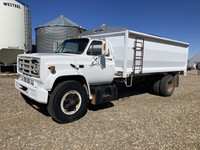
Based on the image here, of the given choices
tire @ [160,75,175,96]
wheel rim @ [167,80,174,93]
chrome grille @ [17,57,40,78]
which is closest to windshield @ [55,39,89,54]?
chrome grille @ [17,57,40,78]

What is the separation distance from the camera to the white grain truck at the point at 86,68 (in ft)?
13.6

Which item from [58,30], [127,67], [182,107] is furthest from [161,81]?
[58,30]

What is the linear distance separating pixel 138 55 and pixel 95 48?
6.38ft

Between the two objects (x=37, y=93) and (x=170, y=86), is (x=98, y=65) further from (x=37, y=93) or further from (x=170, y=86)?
(x=170, y=86)

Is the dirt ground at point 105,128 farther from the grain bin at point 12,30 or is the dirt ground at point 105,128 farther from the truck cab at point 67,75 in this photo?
the grain bin at point 12,30

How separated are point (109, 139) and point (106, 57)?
2599mm

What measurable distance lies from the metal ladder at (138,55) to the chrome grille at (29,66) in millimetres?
3427

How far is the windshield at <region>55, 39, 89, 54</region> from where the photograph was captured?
16.5 feet

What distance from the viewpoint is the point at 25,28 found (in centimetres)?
1634

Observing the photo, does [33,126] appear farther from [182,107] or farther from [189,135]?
[182,107]

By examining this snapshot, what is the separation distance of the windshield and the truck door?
21 centimetres

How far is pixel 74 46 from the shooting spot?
5.26 meters

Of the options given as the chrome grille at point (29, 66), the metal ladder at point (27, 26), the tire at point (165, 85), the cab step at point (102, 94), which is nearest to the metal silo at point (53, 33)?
the metal ladder at point (27, 26)

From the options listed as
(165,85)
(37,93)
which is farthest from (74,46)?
(165,85)
